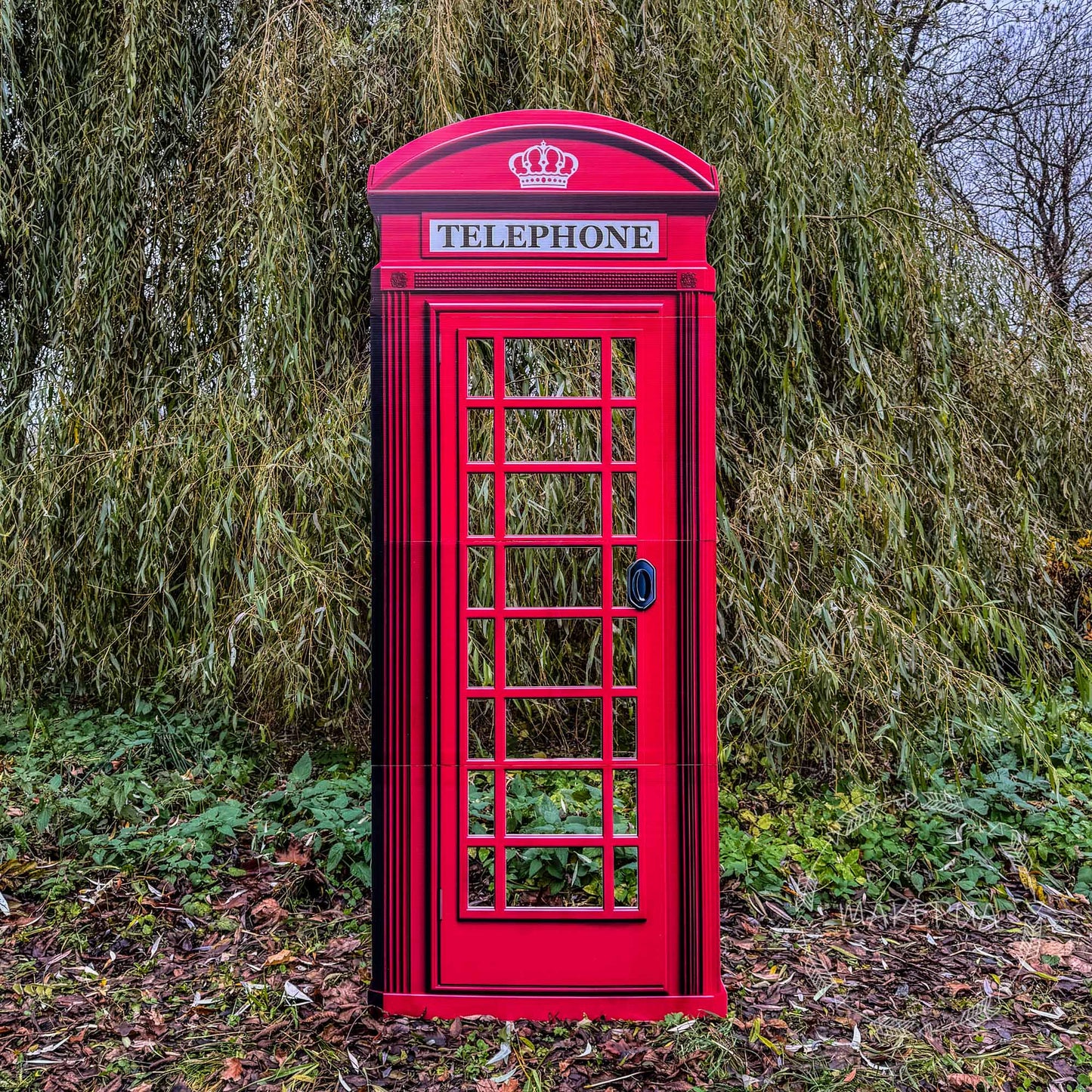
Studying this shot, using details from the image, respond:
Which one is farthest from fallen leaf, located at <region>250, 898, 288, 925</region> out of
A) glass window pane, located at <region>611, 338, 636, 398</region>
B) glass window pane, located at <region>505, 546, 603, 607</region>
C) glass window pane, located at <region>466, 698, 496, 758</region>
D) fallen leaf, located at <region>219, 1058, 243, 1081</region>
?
glass window pane, located at <region>611, 338, 636, 398</region>

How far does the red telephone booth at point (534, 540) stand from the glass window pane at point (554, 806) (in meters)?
0.55

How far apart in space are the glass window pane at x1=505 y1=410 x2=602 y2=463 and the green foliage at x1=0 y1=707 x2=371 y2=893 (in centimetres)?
164

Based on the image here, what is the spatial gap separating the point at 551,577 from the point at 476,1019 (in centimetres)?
186

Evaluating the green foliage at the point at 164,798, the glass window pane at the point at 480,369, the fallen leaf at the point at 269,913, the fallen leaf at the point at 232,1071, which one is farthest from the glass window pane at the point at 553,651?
the fallen leaf at the point at 232,1071

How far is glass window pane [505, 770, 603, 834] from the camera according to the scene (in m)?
3.12

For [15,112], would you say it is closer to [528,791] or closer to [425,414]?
[425,414]

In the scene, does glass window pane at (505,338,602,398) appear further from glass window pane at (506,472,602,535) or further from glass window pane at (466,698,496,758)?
glass window pane at (466,698,496,758)

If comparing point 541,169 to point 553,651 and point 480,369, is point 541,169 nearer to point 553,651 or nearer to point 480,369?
point 480,369

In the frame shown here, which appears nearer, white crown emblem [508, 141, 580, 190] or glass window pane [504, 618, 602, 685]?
white crown emblem [508, 141, 580, 190]

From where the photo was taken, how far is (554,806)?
10.7 ft

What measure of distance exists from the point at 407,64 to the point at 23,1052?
14.0 ft

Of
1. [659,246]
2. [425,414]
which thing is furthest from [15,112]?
[659,246]

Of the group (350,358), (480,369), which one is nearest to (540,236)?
(480,369)

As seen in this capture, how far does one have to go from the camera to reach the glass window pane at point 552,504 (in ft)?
12.3
